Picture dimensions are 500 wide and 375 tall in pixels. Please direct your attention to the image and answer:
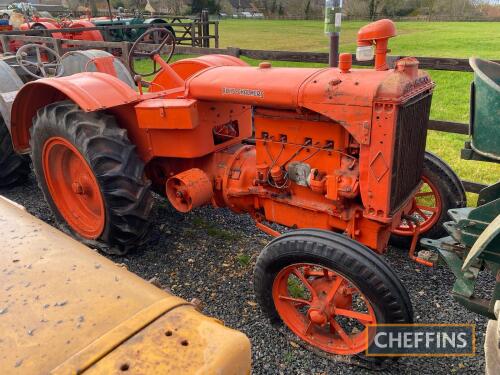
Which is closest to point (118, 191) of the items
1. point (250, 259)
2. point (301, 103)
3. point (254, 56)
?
point (250, 259)

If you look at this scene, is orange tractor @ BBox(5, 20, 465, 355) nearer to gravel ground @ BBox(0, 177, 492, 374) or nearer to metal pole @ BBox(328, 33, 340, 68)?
gravel ground @ BBox(0, 177, 492, 374)

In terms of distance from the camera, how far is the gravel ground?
224 centimetres

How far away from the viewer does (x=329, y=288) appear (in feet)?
7.48

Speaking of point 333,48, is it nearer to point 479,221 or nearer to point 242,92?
point 242,92

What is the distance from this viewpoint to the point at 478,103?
6.67ft

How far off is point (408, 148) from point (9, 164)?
373cm

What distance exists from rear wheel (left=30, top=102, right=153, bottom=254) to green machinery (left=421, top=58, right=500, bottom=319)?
6.24 ft

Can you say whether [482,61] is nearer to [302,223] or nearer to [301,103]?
[301,103]

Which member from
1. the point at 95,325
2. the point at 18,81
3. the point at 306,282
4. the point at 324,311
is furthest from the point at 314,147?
the point at 18,81

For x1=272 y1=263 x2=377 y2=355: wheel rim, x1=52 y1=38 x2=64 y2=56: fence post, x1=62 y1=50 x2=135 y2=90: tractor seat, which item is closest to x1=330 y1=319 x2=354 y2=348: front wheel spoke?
x1=272 y1=263 x2=377 y2=355: wheel rim

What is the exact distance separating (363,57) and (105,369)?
6.75ft

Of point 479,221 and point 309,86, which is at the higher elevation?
point 309,86

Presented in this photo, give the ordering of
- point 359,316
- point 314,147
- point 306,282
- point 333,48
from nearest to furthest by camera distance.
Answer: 1. point 359,316
2. point 306,282
3. point 314,147
4. point 333,48

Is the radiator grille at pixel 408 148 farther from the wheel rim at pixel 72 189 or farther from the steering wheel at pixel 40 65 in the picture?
the steering wheel at pixel 40 65
